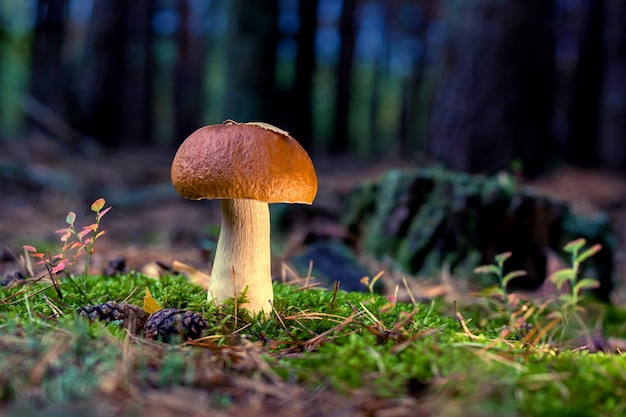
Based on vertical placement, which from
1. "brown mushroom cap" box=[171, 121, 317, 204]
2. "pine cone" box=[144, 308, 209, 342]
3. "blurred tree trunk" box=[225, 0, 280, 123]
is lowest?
"pine cone" box=[144, 308, 209, 342]

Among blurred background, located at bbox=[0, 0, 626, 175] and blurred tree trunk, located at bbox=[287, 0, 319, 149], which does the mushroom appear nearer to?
blurred background, located at bbox=[0, 0, 626, 175]

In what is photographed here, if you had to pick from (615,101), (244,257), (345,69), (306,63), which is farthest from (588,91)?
(345,69)

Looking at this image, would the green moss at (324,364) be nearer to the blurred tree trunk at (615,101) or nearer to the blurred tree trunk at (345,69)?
the blurred tree trunk at (615,101)

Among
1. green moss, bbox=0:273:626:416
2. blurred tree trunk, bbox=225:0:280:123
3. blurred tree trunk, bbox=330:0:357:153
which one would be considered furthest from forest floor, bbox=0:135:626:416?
blurred tree trunk, bbox=330:0:357:153

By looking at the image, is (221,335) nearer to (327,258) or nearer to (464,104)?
(327,258)

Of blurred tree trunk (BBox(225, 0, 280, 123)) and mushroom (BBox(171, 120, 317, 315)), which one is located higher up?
blurred tree trunk (BBox(225, 0, 280, 123))

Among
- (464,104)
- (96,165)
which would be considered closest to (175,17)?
(96,165)

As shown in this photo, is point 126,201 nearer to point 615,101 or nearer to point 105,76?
point 105,76
